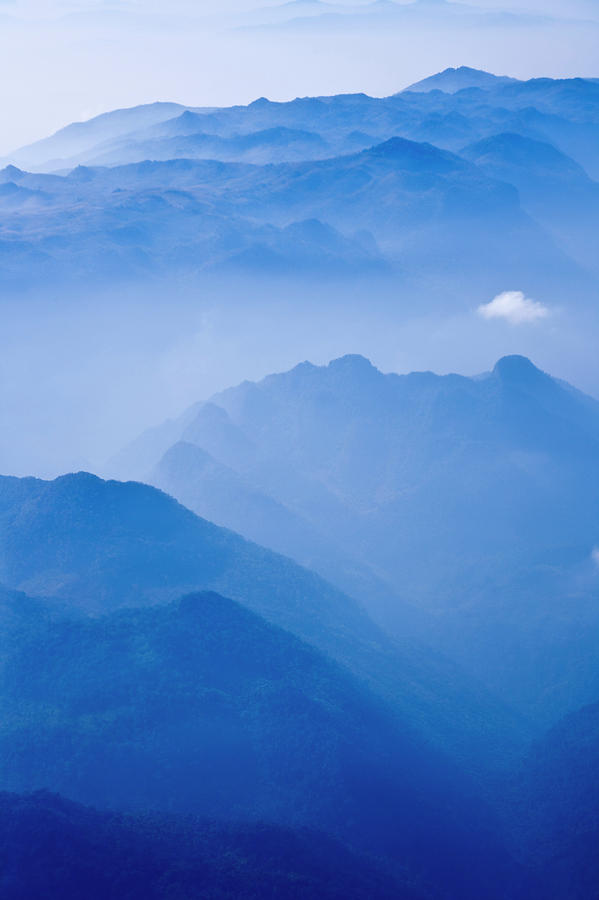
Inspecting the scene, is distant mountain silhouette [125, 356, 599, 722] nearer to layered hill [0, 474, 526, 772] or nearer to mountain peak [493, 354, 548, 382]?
mountain peak [493, 354, 548, 382]

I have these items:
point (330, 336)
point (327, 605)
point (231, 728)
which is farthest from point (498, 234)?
point (231, 728)

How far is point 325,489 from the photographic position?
92500 millimetres

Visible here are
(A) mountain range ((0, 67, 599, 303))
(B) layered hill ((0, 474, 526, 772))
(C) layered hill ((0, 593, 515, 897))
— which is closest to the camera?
(C) layered hill ((0, 593, 515, 897))

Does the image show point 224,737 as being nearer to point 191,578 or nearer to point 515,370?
point 191,578

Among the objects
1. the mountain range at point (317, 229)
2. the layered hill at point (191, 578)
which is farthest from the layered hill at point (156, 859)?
the mountain range at point (317, 229)

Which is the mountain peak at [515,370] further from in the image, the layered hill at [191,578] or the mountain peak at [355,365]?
the layered hill at [191,578]

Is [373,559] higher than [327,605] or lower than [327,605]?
higher

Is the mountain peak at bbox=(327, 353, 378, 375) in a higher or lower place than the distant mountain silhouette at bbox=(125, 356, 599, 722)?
higher

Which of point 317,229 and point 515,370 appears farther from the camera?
point 317,229

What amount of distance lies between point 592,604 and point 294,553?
2468cm

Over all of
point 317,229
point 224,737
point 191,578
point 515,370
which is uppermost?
point 317,229

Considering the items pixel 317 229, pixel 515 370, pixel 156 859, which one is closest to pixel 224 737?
pixel 156 859

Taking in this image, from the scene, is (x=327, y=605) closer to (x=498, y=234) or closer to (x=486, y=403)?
(x=486, y=403)

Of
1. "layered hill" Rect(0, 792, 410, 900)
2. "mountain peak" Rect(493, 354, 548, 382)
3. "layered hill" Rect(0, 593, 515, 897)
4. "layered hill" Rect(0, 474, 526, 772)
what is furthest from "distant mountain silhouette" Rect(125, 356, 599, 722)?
"layered hill" Rect(0, 792, 410, 900)
